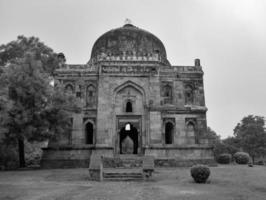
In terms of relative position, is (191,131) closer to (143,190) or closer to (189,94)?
(189,94)

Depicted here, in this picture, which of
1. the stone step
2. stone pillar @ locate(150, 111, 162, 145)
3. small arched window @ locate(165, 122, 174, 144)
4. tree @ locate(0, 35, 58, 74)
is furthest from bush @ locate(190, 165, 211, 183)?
tree @ locate(0, 35, 58, 74)

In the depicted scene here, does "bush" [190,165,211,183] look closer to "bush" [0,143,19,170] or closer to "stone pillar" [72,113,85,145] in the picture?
"stone pillar" [72,113,85,145]

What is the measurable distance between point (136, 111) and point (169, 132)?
3300mm

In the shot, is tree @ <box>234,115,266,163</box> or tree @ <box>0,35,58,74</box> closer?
tree @ <box>0,35,58,74</box>

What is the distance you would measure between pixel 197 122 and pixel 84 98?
31.4ft

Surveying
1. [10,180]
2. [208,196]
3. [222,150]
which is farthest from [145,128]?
[222,150]

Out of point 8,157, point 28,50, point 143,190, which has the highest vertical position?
point 28,50

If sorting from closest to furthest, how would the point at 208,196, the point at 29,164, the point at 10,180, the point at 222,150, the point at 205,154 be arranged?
the point at 208,196 → the point at 10,180 → the point at 205,154 → the point at 29,164 → the point at 222,150

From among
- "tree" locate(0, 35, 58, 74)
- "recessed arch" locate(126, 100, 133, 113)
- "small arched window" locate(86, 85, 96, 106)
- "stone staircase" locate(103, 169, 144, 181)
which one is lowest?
"stone staircase" locate(103, 169, 144, 181)

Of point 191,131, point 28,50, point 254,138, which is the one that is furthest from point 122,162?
point 254,138

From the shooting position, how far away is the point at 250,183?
14.1m

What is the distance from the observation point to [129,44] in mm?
28438

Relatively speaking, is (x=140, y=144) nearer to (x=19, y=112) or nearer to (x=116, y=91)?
(x=116, y=91)

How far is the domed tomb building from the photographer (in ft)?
75.3
